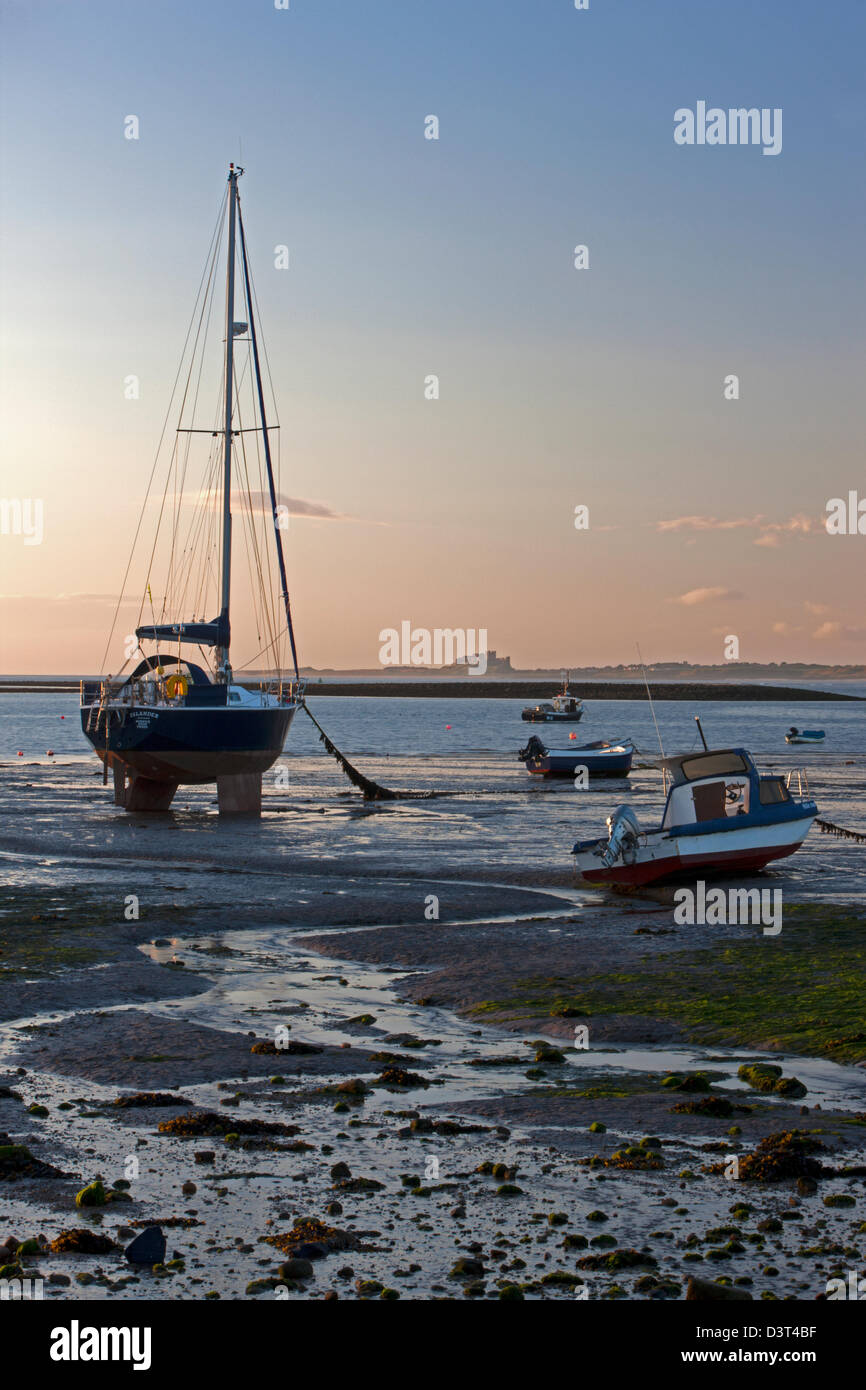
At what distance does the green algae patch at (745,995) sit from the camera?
15.0 m

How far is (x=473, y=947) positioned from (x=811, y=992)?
5562 millimetres

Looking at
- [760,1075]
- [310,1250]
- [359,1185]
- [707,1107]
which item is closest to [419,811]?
[760,1075]

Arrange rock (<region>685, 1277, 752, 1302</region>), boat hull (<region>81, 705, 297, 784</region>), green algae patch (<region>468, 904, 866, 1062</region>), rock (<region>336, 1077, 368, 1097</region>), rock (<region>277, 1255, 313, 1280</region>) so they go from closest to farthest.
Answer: rock (<region>685, 1277, 752, 1302</region>) < rock (<region>277, 1255, 313, 1280</region>) < rock (<region>336, 1077, 368, 1097</region>) < green algae patch (<region>468, 904, 866, 1062</region>) < boat hull (<region>81, 705, 297, 784</region>)

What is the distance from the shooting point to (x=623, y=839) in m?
26.9

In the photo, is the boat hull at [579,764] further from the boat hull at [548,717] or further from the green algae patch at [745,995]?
the boat hull at [548,717]

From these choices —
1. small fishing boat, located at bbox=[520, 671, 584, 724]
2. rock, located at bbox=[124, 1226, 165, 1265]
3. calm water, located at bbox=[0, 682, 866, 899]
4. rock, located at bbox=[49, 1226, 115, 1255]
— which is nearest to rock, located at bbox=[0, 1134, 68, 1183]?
rock, located at bbox=[49, 1226, 115, 1255]

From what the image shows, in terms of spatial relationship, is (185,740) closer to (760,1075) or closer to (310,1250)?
(760,1075)

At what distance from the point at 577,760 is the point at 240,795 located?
25.4 metres

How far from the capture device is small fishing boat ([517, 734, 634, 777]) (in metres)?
66.5

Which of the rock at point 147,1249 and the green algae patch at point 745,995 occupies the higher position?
the rock at point 147,1249

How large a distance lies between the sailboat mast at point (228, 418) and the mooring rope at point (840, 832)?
2195cm

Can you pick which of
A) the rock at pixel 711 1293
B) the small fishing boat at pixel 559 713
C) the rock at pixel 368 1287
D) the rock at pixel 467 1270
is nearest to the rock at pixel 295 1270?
the rock at pixel 368 1287

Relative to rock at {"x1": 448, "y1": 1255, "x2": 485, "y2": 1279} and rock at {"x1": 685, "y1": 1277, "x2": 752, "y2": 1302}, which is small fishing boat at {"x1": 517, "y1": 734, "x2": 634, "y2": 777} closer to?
rock at {"x1": 448, "y1": 1255, "x2": 485, "y2": 1279}

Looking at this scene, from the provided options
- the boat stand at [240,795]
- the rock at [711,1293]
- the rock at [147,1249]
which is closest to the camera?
the rock at [711,1293]
